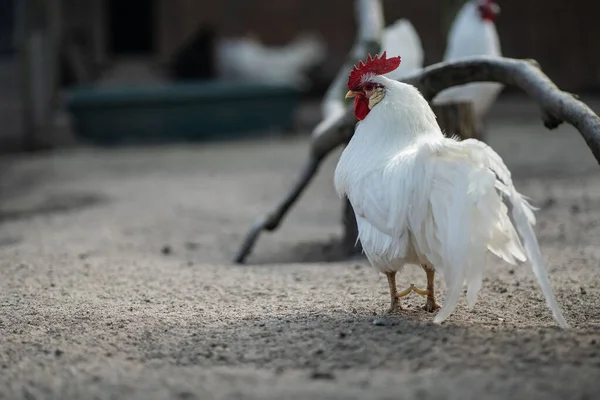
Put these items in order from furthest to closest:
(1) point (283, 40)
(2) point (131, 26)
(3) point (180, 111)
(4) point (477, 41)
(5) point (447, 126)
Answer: (2) point (131, 26) < (1) point (283, 40) < (3) point (180, 111) < (4) point (477, 41) < (5) point (447, 126)

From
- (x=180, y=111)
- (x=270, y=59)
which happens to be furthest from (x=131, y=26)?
(x=180, y=111)

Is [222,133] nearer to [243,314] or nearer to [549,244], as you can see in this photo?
[549,244]

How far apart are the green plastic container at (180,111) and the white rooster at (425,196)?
29.9 feet

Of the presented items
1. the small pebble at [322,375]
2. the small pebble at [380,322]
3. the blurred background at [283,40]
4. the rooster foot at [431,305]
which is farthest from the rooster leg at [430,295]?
the blurred background at [283,40]

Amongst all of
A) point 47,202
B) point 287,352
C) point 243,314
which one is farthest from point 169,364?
point 47,202

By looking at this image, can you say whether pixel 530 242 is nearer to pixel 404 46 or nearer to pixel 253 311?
pixel 253 311

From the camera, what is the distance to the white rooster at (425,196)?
3418 millimetres

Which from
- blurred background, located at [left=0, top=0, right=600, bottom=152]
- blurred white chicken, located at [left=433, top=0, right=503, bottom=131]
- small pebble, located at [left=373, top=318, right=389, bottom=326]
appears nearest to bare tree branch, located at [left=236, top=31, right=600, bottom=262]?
small pebble, located at [left=373, top=318, right=389, bottom=326]

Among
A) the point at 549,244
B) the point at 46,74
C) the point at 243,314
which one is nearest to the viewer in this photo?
the point at 243,314

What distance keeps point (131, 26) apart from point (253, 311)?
16.6 m

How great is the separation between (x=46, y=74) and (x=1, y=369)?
33.7ft

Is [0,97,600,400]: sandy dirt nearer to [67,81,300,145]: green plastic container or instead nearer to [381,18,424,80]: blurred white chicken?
[381,18,424,80]: blurred white chicken

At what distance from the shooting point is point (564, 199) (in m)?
7.48

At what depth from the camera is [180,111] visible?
524 inches
